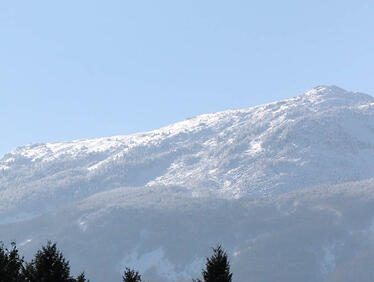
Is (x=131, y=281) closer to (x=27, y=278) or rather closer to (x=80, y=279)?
(x=80, y=279)

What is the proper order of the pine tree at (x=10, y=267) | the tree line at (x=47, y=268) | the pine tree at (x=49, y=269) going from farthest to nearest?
1. the pine tree at (x=49, y=269)
2. the tree line at (x=47, y=268)
3. the pine tree at (x=10, y=267)

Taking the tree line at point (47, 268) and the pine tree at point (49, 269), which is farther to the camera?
the pine tree at point (49, 269)

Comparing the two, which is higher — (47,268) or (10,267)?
(47,268)

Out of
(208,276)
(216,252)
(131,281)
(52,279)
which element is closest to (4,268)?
(52,279)

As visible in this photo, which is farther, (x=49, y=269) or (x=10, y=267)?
(x=49, y=269)

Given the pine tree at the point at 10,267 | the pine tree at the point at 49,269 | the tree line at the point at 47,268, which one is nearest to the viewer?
the pine tree at the point at 10,267

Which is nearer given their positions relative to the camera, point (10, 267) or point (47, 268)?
point (10, 267)

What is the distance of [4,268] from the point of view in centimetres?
5534

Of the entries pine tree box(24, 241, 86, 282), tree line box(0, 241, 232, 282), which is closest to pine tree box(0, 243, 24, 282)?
tree line box(0, 241, 232, 282)

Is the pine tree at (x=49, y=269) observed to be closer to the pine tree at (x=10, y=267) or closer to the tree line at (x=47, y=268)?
the tree line at (x=47, y=268)

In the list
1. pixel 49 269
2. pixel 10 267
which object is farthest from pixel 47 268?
pixel 10 267

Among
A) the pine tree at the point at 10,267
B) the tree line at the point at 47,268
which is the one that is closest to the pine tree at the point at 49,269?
the tree line at the point at 47,268

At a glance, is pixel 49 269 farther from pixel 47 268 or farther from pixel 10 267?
pixel 10 267

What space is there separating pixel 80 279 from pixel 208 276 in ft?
37.5
